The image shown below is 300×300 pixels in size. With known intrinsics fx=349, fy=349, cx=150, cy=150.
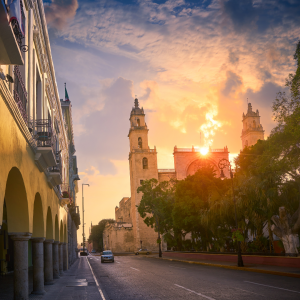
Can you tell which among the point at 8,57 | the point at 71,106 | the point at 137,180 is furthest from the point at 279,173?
the point at 137,180

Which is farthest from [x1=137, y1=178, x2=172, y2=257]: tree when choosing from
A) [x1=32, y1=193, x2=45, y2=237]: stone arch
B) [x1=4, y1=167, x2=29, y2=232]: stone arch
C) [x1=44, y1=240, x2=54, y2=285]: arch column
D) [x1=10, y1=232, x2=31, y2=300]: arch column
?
[x1=4, y1=167, x2=29, y2=232]: stone arch

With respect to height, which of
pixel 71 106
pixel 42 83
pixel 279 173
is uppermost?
pixel 71 106

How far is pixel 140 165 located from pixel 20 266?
67.5 meters

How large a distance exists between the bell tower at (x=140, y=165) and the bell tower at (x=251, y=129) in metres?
20.6

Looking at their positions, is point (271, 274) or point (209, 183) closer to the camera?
point (271, 274)

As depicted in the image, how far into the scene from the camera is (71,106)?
37625 mm

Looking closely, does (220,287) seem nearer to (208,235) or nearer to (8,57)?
(8,57)

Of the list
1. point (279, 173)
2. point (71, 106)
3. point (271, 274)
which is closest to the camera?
point (271, 274)

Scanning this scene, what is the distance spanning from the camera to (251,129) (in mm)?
76250

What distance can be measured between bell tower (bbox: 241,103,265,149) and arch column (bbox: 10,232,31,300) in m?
70.1

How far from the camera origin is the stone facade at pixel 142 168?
251 ft

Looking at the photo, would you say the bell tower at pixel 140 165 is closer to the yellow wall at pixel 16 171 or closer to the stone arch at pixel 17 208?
the yellow wall at pixel 16 171

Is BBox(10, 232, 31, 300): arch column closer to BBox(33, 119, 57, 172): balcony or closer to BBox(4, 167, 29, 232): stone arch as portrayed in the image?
BBox(4, 167, 29, 232): stone arch

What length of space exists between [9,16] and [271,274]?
18230 millimetres
